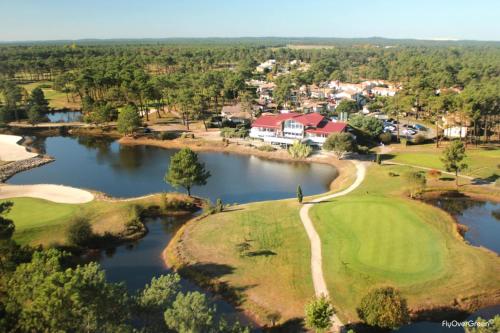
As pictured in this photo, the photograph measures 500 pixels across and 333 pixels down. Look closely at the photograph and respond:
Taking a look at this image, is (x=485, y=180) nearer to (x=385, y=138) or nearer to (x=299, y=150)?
(x=385, y=138)

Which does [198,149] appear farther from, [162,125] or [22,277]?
[22,277]

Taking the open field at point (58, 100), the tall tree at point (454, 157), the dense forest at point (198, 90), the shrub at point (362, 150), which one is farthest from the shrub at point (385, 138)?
the open field at point (58, 100)

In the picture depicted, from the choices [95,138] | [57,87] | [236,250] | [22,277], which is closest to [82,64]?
[57,87]

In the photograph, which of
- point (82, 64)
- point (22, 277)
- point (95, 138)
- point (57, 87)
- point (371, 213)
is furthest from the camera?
point (82, 64)

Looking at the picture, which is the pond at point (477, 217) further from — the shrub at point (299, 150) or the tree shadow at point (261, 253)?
the shrub at point (299, 150)

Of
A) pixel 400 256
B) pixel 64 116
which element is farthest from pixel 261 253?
pixel 64 116

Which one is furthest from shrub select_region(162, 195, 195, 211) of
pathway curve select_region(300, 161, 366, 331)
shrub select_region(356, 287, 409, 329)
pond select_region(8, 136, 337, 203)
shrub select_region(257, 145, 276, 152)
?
shrub select_region(257, 145, 276, 152)
